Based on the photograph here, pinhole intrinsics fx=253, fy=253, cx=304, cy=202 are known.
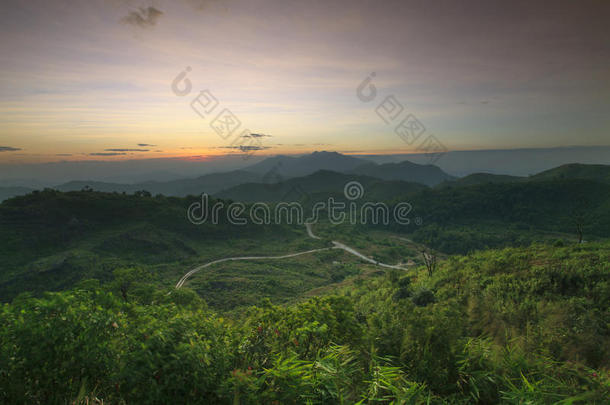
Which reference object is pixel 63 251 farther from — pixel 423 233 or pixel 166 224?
pixel 423 233

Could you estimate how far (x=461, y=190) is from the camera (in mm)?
132375

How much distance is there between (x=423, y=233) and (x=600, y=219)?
53.6 metres

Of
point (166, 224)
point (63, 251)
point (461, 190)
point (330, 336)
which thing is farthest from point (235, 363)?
point (461, 190)

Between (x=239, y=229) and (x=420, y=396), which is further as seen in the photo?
(x=239, y=229)

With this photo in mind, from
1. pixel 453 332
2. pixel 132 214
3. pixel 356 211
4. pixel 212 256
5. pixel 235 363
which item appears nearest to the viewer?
pixel 235 363

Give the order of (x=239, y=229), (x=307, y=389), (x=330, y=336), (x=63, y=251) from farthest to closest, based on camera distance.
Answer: (x=239, y=229), (x=63, y=251), (x=330, y=336), (x=307, y=389)

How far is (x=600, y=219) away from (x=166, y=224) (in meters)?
142

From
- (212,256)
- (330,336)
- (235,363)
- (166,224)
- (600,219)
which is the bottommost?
(212,256)

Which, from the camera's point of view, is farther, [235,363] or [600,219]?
[600,219]

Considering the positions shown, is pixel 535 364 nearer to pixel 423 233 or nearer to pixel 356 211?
pixel 423 233

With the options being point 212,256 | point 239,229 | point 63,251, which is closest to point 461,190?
point 239,229

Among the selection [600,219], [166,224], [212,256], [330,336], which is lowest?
[212,256]

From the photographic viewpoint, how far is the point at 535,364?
4.90 m

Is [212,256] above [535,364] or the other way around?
the other way around
